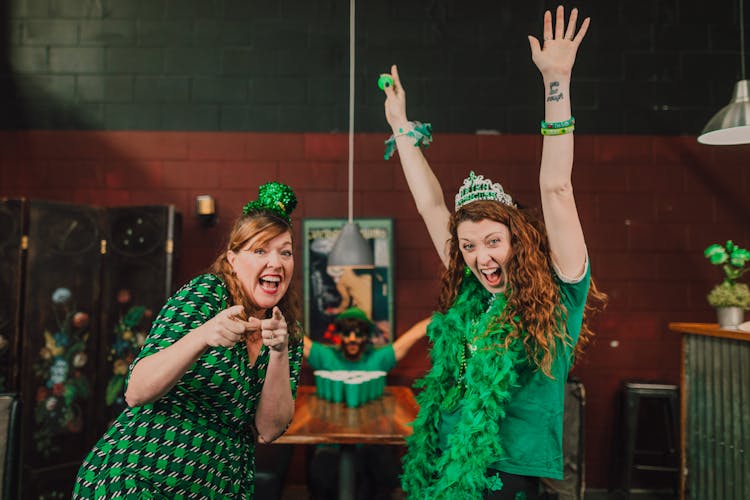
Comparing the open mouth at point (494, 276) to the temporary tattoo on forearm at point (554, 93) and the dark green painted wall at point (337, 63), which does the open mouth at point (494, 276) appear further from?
the dark green painted wall at point (337, 63)

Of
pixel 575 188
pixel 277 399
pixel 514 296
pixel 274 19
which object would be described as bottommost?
pixel 277 399

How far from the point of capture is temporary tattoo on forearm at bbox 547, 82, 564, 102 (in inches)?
54.7

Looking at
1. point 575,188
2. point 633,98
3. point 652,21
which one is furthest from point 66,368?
point 652,21

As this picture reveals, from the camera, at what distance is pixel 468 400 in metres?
1.61

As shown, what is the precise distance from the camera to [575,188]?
383cm

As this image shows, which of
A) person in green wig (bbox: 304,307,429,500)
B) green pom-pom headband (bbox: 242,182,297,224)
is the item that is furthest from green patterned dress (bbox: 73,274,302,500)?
person in green wig (bbox: 304,307,429,500)

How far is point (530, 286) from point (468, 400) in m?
0.38

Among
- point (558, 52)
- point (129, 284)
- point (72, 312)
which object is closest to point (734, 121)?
point (558, 52)

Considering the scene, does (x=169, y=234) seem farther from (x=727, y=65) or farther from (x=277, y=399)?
(x=727, y=65)

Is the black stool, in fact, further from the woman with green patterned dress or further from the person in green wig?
the woman with green patterned dress

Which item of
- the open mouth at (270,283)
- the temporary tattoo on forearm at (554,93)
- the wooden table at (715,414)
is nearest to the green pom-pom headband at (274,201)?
the open mouth at (270,283)

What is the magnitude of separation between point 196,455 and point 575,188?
3.18m

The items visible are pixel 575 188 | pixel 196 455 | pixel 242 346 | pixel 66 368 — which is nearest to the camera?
pixel 196 455

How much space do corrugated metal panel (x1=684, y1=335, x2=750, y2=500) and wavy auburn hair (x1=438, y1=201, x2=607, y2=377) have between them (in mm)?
1517
